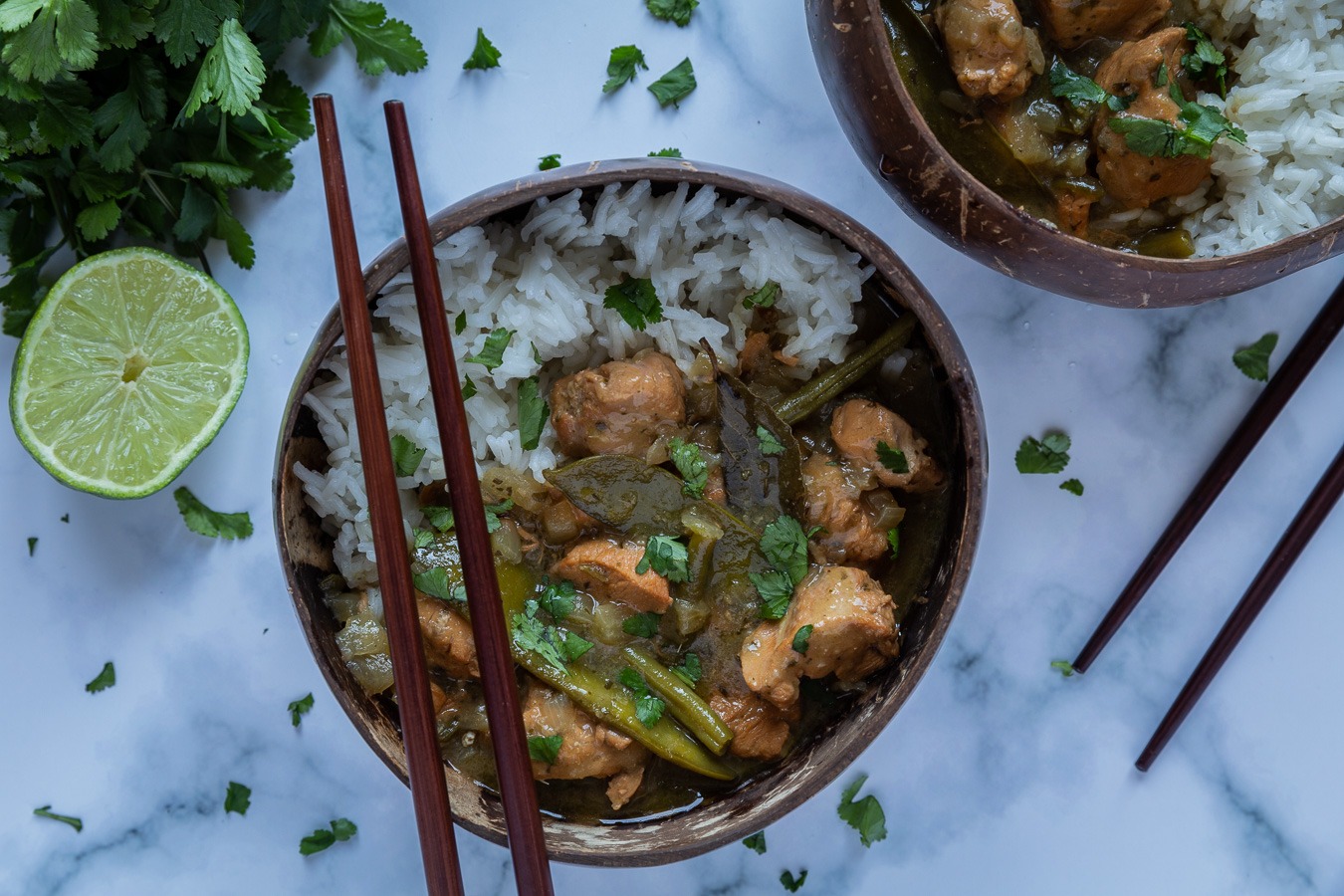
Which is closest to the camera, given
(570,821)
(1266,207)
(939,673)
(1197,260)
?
(1197,260)

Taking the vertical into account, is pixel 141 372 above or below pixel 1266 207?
above

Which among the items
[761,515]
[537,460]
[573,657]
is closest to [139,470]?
[537,460]

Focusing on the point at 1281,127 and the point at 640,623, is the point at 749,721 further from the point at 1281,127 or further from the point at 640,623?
the point at 1281,127

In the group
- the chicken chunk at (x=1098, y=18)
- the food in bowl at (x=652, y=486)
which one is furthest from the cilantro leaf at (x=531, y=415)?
the chicken chunk at (x=1098, y=18)

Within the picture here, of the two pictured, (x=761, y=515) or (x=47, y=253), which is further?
(x=47, y=253)

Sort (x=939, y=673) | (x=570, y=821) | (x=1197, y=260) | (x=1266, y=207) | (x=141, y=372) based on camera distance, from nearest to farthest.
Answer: (x=1197, y=260)
(x=1266, y=207)
(x=570, y=821)
(x=141, y=372)
(x=939, y=673)

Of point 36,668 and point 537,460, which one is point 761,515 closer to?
point 537,460

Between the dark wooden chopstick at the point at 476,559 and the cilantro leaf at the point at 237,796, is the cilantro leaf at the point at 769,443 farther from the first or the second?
the cilantro leaf at the point at 237,796
